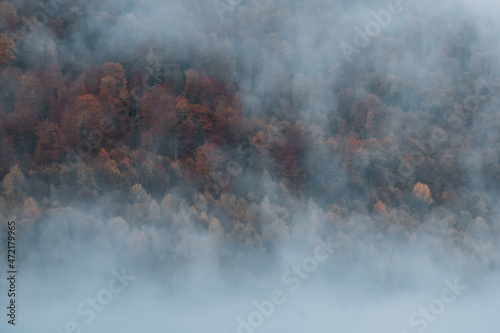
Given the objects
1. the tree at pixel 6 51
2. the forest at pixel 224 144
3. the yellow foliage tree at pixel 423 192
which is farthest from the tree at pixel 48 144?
the yellow foliage tree at pixel 423 192

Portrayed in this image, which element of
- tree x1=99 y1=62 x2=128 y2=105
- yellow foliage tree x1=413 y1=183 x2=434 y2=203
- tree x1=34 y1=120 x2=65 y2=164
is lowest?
yellow foliage tree x1=413 y1=183 x2=434 y2=203

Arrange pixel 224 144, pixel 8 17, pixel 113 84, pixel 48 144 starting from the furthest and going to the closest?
pixel 8 17, pixel 113 84, pixel 224 144, pixel 48 144

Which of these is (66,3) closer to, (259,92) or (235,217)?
(259,92)

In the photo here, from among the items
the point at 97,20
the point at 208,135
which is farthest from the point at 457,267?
the point at 97,20

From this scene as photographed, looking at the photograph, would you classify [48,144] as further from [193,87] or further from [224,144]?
[193,87]

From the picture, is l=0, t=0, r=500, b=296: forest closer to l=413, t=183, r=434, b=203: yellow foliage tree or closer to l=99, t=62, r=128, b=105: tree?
l=99, t=62, r=128, b=105: tree

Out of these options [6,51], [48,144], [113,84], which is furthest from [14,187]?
[6,51]

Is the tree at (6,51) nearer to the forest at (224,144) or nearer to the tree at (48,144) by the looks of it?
the forest at (224,144)

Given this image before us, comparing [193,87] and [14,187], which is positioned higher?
[193,87]

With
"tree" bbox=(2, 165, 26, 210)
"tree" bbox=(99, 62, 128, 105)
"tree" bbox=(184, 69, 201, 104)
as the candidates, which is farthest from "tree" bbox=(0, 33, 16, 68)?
"tree" bbox=(184, 69, 201, 104)

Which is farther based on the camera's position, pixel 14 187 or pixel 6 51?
pixel 6 51
